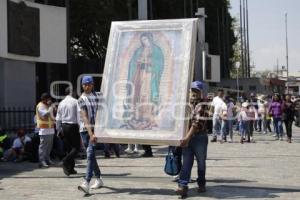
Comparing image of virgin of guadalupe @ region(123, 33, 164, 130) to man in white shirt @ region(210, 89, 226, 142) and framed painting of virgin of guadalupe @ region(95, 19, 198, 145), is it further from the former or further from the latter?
man in white shirt @ region(210, 89, 226, 142)

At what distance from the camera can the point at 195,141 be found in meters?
8.98

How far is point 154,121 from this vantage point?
8.98 metres

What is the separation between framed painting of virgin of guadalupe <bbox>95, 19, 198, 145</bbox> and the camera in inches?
350

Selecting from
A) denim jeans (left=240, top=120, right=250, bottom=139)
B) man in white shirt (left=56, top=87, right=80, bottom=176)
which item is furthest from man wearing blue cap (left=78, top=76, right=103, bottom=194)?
denim jeans (left=240, top=120, right=250, bottom=139)

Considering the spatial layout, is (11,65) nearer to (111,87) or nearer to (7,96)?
(7,96)

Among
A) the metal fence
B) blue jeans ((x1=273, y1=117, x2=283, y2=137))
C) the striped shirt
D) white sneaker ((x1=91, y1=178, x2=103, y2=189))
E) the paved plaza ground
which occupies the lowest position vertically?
the paved plaza ground

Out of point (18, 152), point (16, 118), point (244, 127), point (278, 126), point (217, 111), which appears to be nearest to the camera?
point (18, 152)

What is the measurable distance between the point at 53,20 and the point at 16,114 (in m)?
3.79

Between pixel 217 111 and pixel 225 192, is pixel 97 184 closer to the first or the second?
pixel 225 192

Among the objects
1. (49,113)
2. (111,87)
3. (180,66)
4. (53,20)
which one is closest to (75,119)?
(49,113)

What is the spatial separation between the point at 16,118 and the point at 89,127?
28.4 feet

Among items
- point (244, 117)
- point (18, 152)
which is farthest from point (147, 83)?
point (244, 117)

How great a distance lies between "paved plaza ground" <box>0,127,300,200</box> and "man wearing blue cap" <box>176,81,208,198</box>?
0.27 meters

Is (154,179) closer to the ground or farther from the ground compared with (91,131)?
closer to the ground
